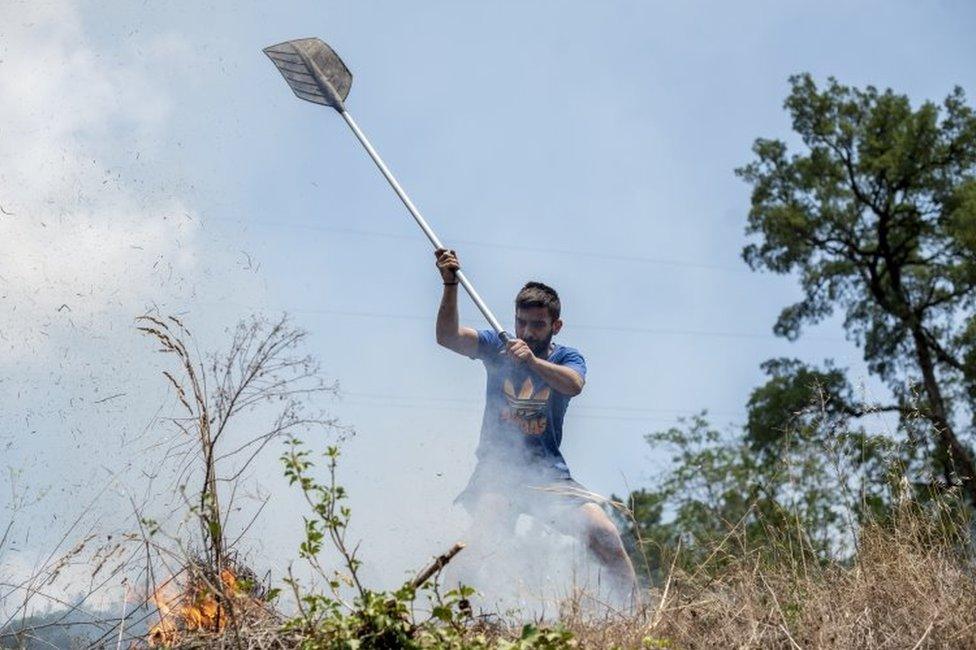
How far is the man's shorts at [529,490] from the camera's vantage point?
5785 mm

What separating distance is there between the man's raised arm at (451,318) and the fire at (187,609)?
200cm

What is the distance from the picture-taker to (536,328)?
20.1 ft

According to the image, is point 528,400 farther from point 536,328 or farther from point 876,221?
point 876,221

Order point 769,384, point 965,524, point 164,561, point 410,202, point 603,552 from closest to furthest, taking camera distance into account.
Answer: point 164,561 → point 965,524 → point 603,552 → point 410,202 → point 769,384

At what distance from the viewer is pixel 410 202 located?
673 cm

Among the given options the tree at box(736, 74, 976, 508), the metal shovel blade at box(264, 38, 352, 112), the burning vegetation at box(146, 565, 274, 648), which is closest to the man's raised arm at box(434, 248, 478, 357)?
the metal shovel blade at box(264, 38, 352, 112)

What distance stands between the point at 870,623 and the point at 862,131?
2197 centimetres

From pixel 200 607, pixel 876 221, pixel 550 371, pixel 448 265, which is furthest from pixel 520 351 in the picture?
pixel 876 221

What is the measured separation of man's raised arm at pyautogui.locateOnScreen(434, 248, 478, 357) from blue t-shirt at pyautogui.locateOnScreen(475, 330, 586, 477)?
0.07 metres

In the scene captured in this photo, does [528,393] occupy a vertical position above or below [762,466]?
below

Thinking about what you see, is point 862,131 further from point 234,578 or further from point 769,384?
point 234,578

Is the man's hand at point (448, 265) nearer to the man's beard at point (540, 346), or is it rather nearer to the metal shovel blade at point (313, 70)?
the man's beard at point (540, 346)

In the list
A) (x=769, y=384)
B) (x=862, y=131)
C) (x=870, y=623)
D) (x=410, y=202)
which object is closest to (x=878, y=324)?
(x=769, y=384)

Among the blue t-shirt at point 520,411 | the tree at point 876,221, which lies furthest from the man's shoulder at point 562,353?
the tree at point 876,221
